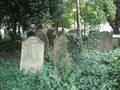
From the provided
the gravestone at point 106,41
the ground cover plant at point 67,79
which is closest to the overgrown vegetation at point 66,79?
the ground cover plant at point 67,79

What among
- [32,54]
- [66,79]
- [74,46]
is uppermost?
[74,46]

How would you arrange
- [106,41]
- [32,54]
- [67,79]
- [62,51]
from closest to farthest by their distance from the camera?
[67,79]
[62,51]
[32,54]
[106,41]

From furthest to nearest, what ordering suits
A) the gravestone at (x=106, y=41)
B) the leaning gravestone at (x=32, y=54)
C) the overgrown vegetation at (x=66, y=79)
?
the gravestone at (x=106, y=41)
the leaning gravestone at (x=32, y=54)
the overgrown vegetation at (x=66, y=79)

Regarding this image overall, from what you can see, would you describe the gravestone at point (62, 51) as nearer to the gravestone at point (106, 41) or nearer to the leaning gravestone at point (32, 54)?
the leaning gravestone at point (32, 54)

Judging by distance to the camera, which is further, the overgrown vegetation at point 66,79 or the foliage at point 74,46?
the foliage at point 74,46

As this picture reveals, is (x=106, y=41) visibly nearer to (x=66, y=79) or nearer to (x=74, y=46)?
(x=74, y=46)

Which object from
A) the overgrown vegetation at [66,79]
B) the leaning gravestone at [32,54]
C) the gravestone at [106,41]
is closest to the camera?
the overgrown vegetation at [66,79]

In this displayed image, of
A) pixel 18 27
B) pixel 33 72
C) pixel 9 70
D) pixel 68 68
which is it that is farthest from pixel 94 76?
pixel 18 27

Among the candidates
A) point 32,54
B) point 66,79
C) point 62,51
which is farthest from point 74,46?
point 32,54

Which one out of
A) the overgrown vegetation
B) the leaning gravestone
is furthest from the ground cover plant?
the leaning gravestone

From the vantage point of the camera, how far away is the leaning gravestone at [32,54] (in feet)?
13.6

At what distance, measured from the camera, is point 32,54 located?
4.16 meters

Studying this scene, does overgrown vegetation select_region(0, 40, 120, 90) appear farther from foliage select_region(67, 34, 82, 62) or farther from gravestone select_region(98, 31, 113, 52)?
gravestone select_region(98, 31, 113, 52)

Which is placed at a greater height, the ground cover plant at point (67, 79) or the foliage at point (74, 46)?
the foliage at point (74, 46)
